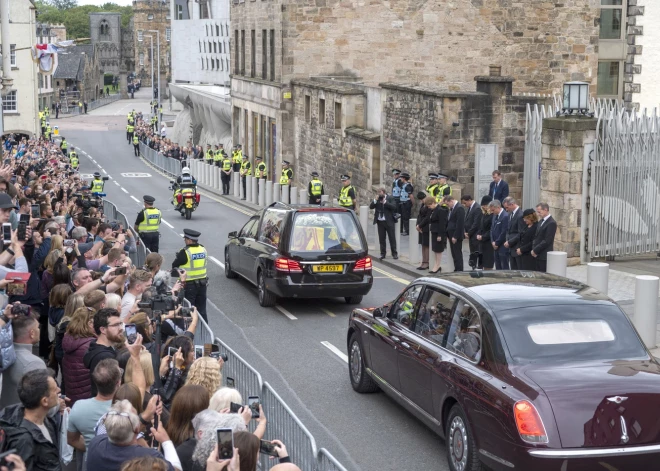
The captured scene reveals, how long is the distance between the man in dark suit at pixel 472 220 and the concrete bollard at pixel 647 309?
5.21 metres

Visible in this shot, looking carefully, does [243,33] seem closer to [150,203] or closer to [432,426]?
[150,203]

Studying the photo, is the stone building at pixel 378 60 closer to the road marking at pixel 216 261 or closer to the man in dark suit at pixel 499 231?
the road marking at pixel 216 261

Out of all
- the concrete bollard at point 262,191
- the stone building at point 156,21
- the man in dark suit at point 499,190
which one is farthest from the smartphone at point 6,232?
the stone building at point 156,21

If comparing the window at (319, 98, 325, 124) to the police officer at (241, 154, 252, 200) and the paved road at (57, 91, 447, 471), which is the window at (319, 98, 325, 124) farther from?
the paved road at (57, 91, 447, 471)

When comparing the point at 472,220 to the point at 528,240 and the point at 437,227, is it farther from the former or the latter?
the point at 528,240

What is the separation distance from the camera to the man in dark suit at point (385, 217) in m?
22.3

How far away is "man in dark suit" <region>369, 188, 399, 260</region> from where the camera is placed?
22312 millimetres

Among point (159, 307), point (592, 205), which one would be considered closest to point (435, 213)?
point (592, 205)

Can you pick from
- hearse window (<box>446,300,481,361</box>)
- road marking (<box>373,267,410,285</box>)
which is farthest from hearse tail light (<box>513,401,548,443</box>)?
road marking (<box>373,267,410,285</box>)

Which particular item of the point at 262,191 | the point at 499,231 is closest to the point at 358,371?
the point at 499,231

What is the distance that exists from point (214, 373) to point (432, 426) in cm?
269

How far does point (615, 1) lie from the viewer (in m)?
36.3

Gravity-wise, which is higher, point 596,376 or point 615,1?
point 615,1

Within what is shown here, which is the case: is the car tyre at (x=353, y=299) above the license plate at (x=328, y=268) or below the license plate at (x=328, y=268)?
below
